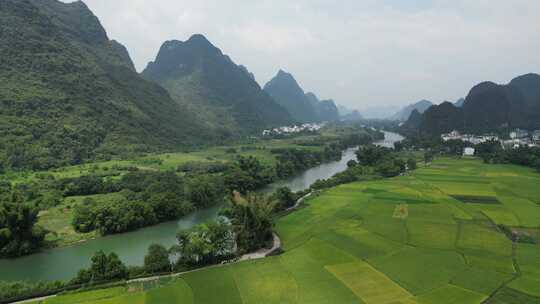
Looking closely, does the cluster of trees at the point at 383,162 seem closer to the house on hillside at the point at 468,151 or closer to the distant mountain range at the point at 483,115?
the house on hillside at the point at 468,151

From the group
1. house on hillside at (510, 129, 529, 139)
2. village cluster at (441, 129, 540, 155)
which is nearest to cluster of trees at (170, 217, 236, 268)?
village cluster at (441, 129, 540, 155)

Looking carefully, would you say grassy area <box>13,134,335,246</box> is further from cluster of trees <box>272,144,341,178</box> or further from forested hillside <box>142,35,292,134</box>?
forested hillside <box>142,35,292,134</box>

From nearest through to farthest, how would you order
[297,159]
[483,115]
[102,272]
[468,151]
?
[102,272], [297,159], [468,151], [483,115]

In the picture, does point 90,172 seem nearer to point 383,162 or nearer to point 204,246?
point 204,246

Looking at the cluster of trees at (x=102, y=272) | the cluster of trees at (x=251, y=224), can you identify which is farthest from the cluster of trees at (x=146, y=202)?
the cluster of trees at (x=251, y=224)

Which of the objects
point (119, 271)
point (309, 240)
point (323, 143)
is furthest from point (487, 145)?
point (119, 271)

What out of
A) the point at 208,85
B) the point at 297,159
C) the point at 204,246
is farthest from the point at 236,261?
the point at 208,85
